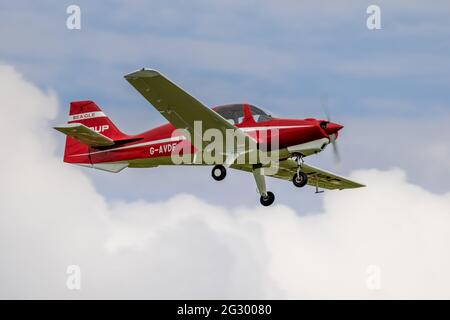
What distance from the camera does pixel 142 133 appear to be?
122 feet

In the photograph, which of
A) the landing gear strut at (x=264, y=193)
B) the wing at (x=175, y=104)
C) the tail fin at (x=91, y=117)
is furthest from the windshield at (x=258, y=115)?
the tail fin at (x=91, y=117)

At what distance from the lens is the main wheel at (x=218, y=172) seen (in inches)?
1356

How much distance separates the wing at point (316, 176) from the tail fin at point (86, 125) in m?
4.72

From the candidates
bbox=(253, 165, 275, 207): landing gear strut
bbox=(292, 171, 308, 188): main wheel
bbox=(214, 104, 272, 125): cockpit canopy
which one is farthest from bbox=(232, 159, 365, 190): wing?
bbox=(214, 104, 272, 125): cockpit canopy

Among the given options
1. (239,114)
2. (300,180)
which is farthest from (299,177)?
(239,114)

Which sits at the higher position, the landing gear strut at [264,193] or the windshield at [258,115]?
the windshield at [258,115]

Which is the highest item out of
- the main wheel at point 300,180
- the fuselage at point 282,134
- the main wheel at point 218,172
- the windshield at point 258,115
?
the windshield at point 258,115

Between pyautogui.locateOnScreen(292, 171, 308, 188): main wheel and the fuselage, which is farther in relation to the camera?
pyautogui.locateOnScreen(292, 171, 308, 188): main wheel

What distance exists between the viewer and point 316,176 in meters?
40.3

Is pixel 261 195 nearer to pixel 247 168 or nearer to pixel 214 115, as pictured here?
pixel 247 168

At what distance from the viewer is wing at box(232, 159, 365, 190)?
37.9 meters

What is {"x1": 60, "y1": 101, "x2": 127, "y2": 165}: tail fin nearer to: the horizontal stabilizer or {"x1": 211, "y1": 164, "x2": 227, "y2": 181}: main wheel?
the horizontal stabilizer

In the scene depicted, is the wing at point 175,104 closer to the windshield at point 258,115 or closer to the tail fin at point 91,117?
the windshield at point 258,115

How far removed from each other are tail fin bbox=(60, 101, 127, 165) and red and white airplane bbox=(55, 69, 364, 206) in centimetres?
3
